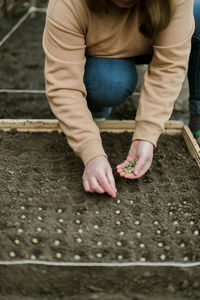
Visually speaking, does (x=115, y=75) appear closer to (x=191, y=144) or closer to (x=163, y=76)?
(x=163, y=76)

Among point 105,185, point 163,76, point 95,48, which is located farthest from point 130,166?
point 95,48

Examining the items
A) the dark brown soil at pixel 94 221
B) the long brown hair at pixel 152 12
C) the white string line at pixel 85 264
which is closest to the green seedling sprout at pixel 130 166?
the dark brown soil at pixel 94 221

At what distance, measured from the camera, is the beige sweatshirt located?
57.5 inches

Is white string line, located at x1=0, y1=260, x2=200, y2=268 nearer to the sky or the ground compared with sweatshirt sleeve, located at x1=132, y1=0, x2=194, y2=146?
nearer to the ground

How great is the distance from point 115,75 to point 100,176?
55 cm

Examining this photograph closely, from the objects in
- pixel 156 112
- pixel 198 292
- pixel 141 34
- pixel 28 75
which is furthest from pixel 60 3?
pixel 28 75

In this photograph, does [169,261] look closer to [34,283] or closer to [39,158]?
[34,283]

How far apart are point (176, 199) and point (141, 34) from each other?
722mm

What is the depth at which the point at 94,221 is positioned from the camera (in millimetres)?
1473

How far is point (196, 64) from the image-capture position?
1878 mm

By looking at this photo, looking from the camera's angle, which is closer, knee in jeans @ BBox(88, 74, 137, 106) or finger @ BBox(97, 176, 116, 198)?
finger @ BBox(97, 176, 116, 198)

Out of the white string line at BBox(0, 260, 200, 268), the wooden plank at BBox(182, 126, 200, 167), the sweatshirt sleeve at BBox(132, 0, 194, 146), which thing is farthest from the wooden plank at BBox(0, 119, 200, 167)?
the white string line at BBox(0, 260, 200, 268)

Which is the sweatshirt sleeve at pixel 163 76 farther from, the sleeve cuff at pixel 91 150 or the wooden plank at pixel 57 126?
the wooden plank at pixel 57 126

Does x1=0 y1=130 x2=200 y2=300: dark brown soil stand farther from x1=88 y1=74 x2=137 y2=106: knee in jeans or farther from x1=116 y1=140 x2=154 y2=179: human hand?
x1=88 y1=74 x2=137 y2=106: knee in jeans
